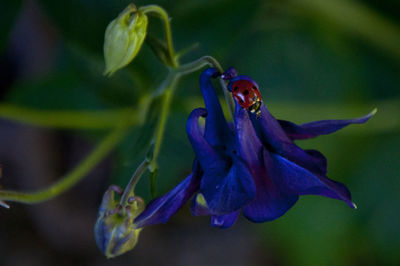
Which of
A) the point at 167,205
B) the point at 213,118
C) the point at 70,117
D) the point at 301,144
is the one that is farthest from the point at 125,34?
the point at 301,144

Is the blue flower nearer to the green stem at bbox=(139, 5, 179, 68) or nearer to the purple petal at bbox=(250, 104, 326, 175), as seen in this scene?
the purple petal at bbox=(250, 104, 326, 175)

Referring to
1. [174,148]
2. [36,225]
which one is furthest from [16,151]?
[174,148]

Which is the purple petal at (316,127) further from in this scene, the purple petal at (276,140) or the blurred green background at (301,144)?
the blurred green background at (301,144)

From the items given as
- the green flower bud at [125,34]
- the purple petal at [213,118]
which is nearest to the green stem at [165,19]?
the green flower bud at [125,34]

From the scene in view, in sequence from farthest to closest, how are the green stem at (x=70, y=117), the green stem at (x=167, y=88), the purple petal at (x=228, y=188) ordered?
1. the green stem at (x=70, y=117)
2. the green stem at (x=167, y=88)
3. the purple petal at (x=228, y=188)

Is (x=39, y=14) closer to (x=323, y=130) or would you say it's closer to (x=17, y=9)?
(x=17, y=9)

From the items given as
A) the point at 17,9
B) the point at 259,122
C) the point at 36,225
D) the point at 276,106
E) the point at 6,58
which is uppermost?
the point at 17,9

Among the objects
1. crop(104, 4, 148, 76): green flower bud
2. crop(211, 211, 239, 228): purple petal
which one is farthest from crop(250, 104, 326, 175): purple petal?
crop(104, 4, 148, 76): green flower bud
